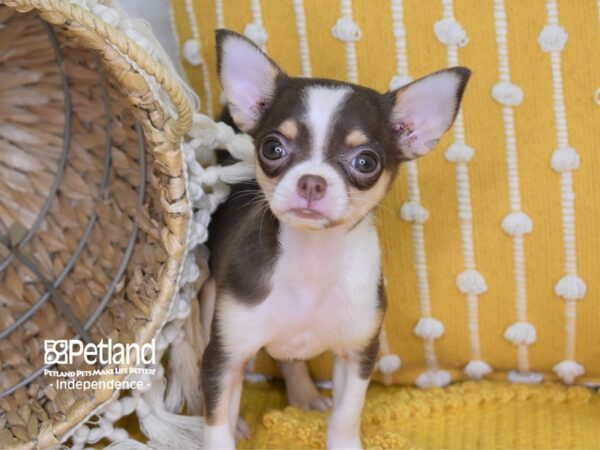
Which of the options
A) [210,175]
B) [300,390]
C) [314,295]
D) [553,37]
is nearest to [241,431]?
[300,390]

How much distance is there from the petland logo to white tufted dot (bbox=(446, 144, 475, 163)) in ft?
2.38

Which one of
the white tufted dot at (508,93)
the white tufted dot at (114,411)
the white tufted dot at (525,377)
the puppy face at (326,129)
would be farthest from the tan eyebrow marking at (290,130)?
the white tufted dot at (525,377)

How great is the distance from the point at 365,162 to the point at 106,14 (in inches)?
19.8

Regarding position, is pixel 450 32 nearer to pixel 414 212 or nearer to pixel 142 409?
pixel 414 212

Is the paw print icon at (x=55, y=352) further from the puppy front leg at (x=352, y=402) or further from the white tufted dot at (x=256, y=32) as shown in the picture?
the white tufted dot at (x=256, y=32)

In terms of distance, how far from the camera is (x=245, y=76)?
5.34 feet

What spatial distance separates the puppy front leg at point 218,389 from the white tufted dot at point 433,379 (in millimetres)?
517

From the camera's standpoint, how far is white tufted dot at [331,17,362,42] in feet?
6.07

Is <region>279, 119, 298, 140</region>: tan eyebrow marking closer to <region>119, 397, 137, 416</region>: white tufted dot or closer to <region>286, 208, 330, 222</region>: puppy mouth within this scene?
<region>286, 208, 330, 222</region>: puppy mouth

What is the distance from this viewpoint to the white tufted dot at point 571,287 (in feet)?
6.15

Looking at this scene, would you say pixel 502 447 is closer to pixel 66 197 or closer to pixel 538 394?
pixel 538 394

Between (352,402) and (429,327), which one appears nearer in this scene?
(352,402)

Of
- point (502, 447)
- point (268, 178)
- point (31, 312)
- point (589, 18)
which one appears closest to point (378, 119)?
point (268, 178)

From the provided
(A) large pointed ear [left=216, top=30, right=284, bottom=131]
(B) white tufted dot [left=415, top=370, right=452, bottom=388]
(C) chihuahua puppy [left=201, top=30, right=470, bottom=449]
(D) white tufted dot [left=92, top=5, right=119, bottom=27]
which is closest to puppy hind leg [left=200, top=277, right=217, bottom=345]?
(C) chihuahua puppy [left=201, top=30, right=470, bottom=449]
